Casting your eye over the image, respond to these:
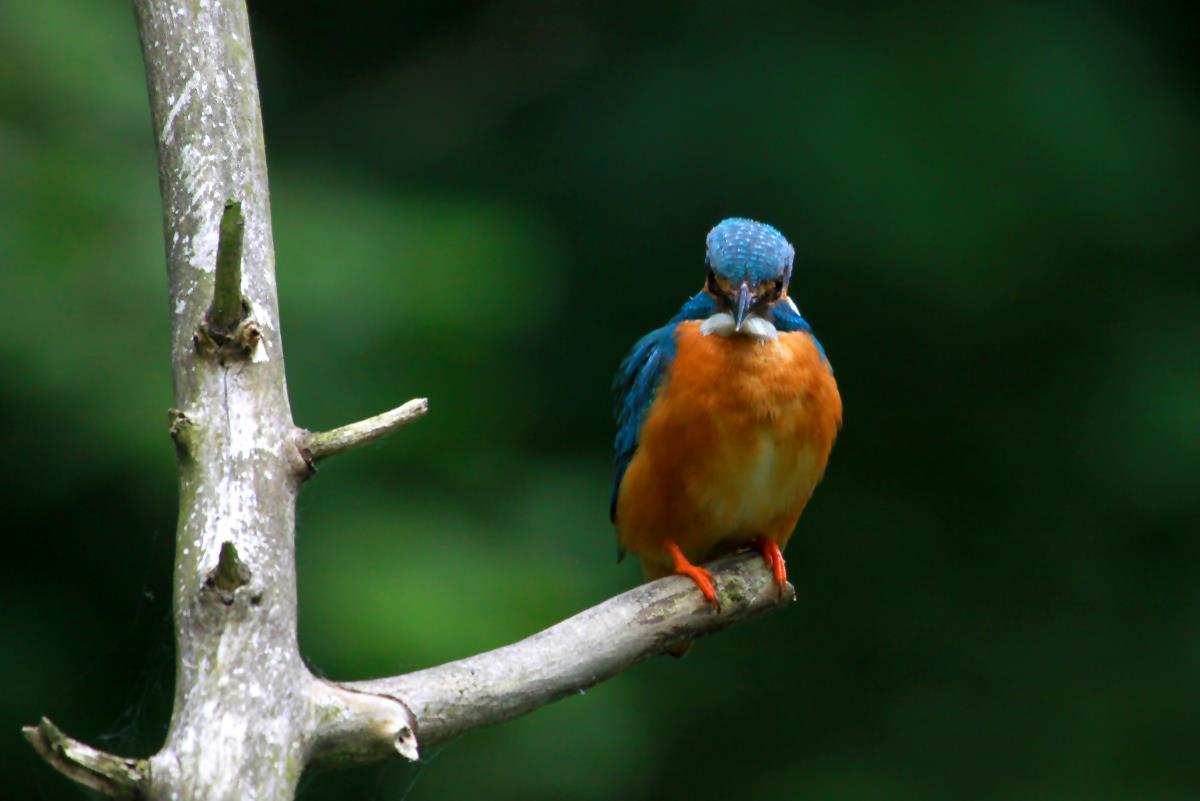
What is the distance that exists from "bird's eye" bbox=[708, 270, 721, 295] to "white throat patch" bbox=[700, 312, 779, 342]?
2.1 inches

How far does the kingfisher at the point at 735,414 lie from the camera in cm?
352

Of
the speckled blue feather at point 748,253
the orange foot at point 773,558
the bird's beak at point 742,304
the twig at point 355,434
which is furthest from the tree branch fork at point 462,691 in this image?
the speckled blue feather at point 748,253

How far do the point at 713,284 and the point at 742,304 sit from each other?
0.47 feet

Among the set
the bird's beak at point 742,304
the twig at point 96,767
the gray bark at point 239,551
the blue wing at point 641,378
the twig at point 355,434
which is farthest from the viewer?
the blue wing at point 641,378

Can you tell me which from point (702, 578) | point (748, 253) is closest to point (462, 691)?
point (702, 578)

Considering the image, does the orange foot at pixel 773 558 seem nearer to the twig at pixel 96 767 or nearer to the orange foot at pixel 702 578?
the orange foot at pixel 702 578

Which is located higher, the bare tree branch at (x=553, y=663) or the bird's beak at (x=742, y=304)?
the bird's beak at (x=742, y=304)

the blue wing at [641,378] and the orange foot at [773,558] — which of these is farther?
the blue wing at [641,378]

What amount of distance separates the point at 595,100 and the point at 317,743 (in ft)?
15.4

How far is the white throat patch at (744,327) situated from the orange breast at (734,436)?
16mm

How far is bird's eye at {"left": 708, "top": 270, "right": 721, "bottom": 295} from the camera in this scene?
3.61 metres

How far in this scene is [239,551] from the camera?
7.60 feet

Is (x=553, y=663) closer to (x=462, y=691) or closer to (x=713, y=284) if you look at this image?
(x=462, y=691)

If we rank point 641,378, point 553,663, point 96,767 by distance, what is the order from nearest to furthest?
point 96,767 → point 553,663 → point 641,378
